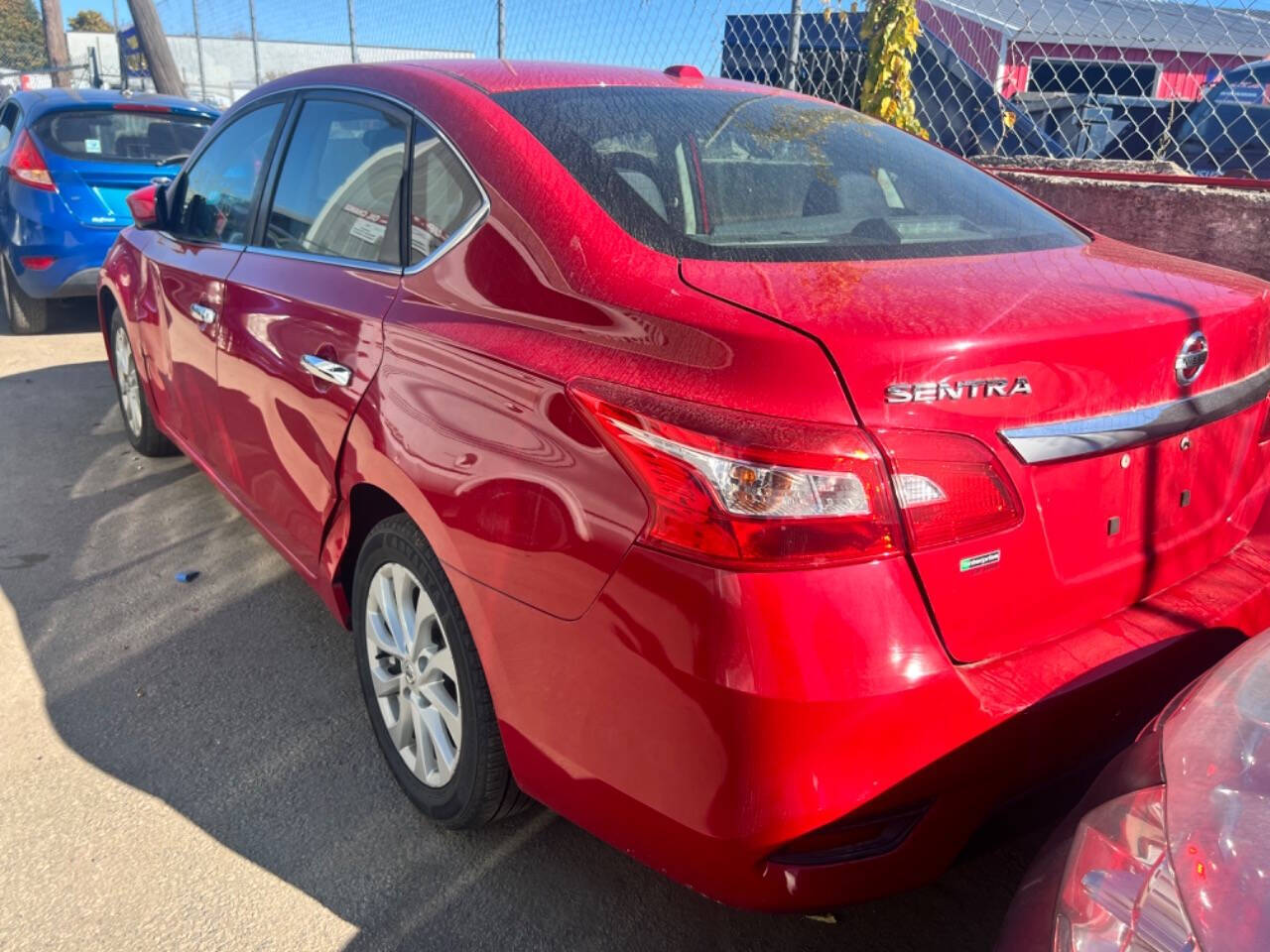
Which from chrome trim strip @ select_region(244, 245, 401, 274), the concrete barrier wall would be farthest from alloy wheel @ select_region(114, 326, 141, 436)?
the concrete barrier wall

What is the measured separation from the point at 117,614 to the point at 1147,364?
3073 mm

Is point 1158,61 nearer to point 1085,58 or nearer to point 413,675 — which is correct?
point 1085,58

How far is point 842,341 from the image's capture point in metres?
1.63

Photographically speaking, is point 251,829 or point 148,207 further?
point 148,207

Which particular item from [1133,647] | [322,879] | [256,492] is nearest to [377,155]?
[256,492]

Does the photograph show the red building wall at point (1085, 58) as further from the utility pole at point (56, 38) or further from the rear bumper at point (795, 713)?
the utility pole at point (56, 38)

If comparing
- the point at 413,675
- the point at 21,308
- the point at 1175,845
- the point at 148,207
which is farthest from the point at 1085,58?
the point at 21,308

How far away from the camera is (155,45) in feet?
43.9

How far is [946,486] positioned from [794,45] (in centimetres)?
464

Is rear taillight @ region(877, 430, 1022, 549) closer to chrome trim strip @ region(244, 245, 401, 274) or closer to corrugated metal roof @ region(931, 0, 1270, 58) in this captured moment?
chrome trim strip @ region(244, 245, 401, 274)

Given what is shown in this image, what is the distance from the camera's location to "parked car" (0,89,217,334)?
702 centimetres

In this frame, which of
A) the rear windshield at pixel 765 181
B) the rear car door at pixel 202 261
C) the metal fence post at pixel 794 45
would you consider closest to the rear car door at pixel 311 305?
the rear car door at pixel 202 261

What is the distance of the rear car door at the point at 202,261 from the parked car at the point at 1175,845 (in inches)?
104

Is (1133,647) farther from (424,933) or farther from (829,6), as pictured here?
(829,6)
